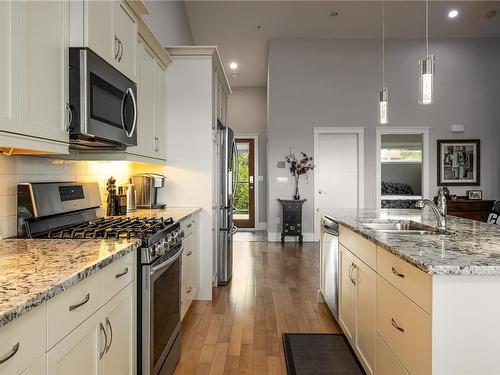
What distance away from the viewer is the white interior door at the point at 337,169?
7.01 m

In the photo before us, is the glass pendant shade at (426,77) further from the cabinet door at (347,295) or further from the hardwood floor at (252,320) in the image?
the hardwood floor at (252,320)

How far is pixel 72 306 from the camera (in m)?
1.12

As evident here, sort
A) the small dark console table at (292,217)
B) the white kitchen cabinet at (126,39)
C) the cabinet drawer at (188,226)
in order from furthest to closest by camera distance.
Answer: the small dark console table at (292,217), the cabinet drawer at (188,226), the white kitchen cabinet at (126,39)

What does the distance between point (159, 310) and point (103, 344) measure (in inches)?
21.4

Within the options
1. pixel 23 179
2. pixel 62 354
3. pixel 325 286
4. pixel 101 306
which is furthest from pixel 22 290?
pixel 325 286

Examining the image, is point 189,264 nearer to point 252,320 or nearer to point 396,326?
point 252,320

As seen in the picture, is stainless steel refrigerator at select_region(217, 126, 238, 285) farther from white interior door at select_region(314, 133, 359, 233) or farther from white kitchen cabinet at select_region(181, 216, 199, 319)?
white interior door at select_region(314, 133, 359, 233)

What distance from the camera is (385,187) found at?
352 inches

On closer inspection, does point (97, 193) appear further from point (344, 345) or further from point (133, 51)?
point (344, 345)

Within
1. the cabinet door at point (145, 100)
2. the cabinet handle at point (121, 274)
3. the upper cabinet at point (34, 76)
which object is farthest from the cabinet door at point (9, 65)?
the cabinet door at point (145, 100)

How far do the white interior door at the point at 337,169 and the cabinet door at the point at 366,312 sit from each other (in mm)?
4824

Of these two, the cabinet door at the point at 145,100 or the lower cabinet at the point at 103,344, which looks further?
the cabinet door at the point at 145,100

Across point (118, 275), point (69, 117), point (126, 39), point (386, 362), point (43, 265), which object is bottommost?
point (386, 362)

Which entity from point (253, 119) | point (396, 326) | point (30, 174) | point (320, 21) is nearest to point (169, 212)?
point (30, 174)
